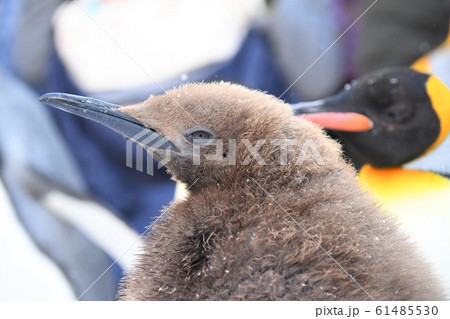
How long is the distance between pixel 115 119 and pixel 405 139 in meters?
0.50

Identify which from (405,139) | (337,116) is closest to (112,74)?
(337,116)

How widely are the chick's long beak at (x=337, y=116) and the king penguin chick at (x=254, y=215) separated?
295 millimetres

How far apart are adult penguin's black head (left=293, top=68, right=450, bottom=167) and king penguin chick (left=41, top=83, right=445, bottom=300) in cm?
32

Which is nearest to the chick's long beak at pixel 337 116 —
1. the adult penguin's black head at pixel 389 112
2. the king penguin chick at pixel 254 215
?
the adult penguin's black head at pixel 389 112

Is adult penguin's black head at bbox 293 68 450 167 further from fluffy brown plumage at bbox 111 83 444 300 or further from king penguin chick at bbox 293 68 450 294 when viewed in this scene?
fluffy brown plumage at bbox 111 83 444 300

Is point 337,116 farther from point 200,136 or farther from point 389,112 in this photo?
point 200,136

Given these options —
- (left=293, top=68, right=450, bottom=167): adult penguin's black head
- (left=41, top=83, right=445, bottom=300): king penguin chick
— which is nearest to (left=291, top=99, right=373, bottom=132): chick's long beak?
(left=293, top=68, right=450, bottom=167): adult penguin's black head

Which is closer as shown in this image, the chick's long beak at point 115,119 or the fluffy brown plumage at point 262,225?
the fluffy brown plumage at point 262,225

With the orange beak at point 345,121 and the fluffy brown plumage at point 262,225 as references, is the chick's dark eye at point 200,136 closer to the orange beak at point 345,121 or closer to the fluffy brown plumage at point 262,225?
the fluffy brown plumage at point 262,225

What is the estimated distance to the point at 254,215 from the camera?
495mm

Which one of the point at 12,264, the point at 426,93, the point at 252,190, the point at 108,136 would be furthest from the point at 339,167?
the point at 12,264

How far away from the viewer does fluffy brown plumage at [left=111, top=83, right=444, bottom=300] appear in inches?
18.1

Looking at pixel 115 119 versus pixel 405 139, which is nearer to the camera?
pixel 115 119

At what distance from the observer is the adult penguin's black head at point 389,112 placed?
87 cm
